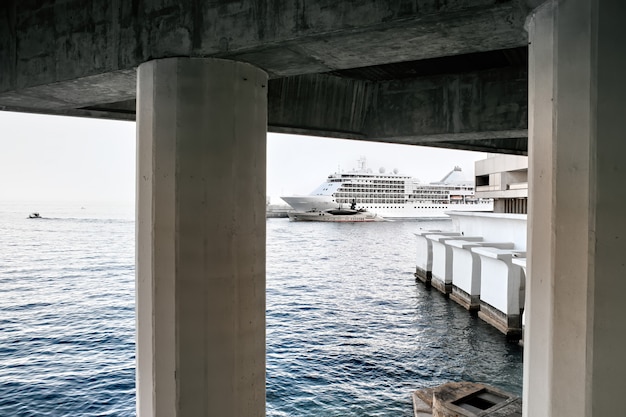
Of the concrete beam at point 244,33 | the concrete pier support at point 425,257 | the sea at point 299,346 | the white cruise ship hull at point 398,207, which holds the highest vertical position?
the concrete beam at point 244,33

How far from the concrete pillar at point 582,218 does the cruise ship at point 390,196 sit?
122701 millimetres

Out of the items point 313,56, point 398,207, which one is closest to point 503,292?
point 313,56

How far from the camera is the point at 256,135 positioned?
17.9ft

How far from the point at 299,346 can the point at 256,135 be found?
1587cm

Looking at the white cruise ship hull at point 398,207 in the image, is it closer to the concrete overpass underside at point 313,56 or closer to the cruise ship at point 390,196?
the cruise ship at point 390,196

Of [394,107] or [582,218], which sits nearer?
[582,218]

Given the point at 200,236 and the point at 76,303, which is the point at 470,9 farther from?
the point at 76,303

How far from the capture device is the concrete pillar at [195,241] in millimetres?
4996

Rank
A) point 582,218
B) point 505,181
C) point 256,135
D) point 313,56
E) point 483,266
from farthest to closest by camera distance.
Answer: point 505,181 → point 483,266 → point 256,135 → point 313,56 → point 582,218

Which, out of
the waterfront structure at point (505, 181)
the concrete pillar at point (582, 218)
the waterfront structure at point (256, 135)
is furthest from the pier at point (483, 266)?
the concrete pillar at point (582, 218)

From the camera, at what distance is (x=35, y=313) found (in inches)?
969

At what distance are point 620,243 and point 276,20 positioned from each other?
373 cm

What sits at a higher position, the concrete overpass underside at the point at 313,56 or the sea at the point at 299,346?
the concrete overpass underside at the point at 313,56

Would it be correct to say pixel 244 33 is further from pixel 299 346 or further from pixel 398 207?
pixel 398 207
